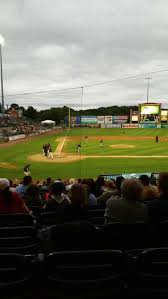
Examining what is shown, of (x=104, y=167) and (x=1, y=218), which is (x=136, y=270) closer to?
(x=1, y=218)

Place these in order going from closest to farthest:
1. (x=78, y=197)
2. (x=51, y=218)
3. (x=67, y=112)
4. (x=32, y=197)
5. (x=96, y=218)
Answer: (x=78, y=197) → (x=51, y=218) → (x=96, y=218) → (x=32, y=197) → (x=67, y=112)

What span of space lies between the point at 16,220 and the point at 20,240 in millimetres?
957

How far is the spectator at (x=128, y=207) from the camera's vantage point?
4871mm

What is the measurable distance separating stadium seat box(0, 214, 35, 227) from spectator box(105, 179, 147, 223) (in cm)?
110

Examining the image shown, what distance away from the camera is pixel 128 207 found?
4.91m

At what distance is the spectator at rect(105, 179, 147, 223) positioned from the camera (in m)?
4.87

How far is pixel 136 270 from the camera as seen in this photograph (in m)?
3.83

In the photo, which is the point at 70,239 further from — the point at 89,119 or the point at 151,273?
the point at 89,119

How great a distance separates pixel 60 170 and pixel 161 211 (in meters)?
23.6

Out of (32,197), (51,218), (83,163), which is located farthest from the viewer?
(83,163)

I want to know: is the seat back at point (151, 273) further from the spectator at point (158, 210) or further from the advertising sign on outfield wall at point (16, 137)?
the advertising sign on outfield wall at point (16, 137)

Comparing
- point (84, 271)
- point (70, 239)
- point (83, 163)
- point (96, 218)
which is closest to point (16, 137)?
point (83, 163)

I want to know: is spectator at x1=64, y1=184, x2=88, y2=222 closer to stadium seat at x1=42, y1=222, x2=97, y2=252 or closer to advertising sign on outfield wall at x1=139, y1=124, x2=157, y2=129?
stadium seat at x1=42, y1=222, x2=97, y2=252

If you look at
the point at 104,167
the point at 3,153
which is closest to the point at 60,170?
the point at 104,167
